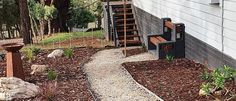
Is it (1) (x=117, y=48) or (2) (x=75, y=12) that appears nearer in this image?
(1) (x=117, y=48)

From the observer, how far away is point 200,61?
9570 millimetres

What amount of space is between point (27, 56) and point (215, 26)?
5490 millimetres

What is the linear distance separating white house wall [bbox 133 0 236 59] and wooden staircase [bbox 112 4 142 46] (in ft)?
8.68

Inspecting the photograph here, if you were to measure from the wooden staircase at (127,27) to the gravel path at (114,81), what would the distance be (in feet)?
9.29

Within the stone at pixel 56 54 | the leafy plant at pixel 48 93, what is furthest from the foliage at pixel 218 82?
the stone at pixel 56 54

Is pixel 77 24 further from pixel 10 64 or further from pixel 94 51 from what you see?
pixel 10 64

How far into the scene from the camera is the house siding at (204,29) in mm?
7750

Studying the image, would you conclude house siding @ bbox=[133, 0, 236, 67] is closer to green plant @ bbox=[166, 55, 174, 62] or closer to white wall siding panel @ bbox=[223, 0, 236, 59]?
white wall siding panel @ bbox=[223, 0, 236, 59]

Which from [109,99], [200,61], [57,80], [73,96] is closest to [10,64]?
[57,80]

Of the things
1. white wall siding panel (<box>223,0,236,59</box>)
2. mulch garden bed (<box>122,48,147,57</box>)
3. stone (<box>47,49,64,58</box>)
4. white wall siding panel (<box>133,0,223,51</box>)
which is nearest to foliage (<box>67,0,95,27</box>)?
mulch garden bed (<box>122,48,147,57</box>)

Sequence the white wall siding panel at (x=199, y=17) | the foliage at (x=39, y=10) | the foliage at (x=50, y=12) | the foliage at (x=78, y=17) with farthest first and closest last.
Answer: the foliage at (x=78, y=17)
the foliage at (x=39, y=10)
the foliage at (x=50, y=12)
the white wall siding panel at (x=199, y=17)

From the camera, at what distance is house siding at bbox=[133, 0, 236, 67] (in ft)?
25.4

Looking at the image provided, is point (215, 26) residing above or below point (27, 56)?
above

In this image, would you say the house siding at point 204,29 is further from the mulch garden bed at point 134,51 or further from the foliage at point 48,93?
the foliage at point 48,93
